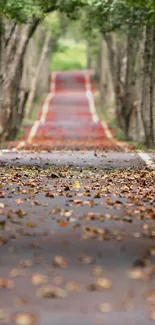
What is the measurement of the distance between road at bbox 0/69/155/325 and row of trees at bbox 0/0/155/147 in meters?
6.23

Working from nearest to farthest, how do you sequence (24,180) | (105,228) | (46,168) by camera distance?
(105,228) → (24,180) → (46,168)

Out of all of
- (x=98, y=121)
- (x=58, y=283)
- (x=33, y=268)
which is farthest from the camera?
(x=98, y=121)

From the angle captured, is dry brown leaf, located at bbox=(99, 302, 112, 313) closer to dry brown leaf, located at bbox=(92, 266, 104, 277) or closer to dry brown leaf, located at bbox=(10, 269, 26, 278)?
dry brown leaf, located at bbox=(92, 266, 104, 277)

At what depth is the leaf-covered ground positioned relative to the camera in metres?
7.72

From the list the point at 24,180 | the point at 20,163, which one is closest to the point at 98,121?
the point at 20,163

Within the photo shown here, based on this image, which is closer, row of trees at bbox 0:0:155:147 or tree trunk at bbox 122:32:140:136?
row of trees at bbox 0:0:155:147

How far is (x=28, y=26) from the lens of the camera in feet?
112

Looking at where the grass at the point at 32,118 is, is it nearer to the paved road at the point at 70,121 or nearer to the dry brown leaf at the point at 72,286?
the paved road at the point at 70,121

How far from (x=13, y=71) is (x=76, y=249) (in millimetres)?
25105

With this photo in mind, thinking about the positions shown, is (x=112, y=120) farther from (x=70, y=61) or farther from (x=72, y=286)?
(x=70, y=61)

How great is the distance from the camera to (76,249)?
32.4 ft

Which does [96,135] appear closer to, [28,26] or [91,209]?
[28,26]

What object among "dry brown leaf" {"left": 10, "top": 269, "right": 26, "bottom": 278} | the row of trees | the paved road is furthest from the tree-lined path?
"dry brown leaf" {"left": 10, "top": 269, "right": 26, "bottom": 278}

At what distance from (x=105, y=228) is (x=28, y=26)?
24.1m
